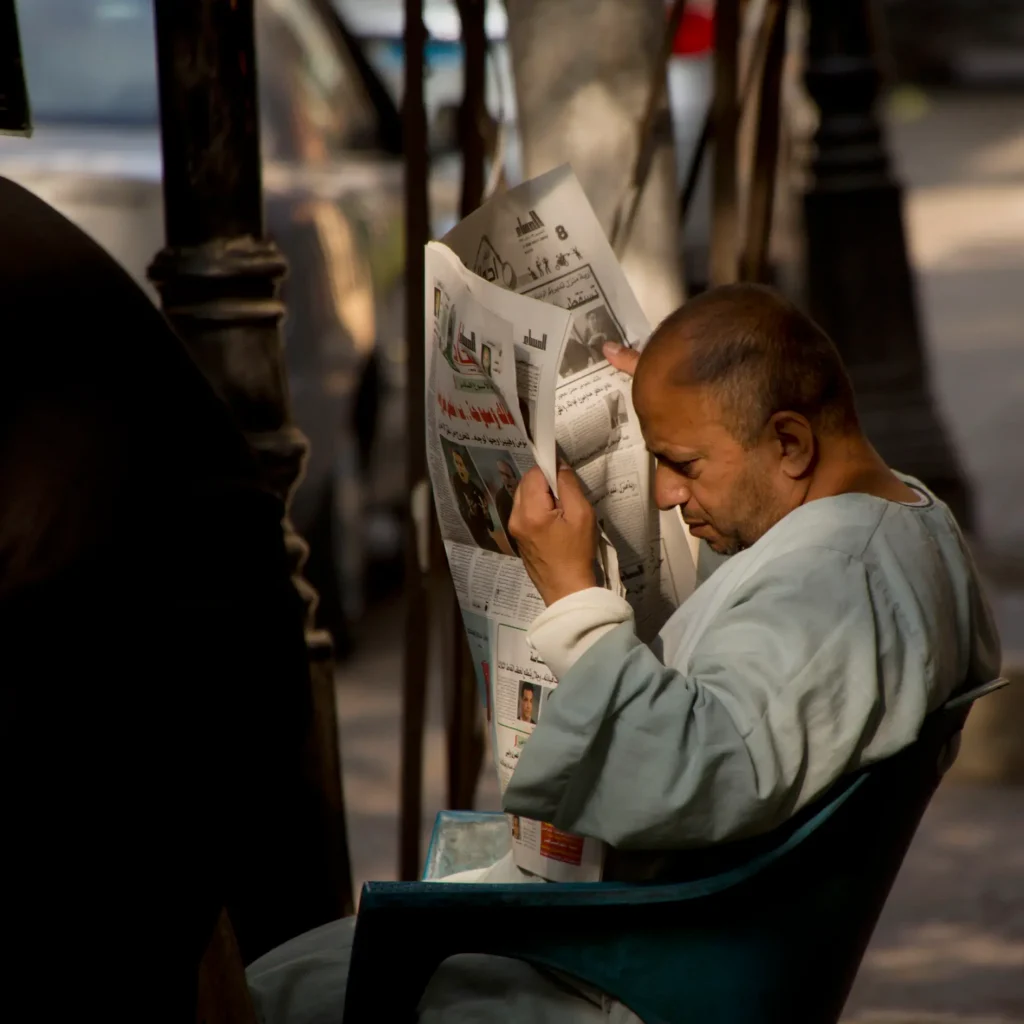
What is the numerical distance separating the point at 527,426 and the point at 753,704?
1.42 feet

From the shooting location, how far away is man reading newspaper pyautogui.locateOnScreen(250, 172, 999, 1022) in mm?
1694

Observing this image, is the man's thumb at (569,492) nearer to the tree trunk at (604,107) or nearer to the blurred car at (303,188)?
the tree trunk at (604,107)

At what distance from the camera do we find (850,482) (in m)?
1.89

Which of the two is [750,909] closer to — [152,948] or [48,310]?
[152,948]

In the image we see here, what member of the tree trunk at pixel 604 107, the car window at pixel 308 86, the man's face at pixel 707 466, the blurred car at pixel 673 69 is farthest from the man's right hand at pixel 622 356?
the blurred car at pixel 673 69

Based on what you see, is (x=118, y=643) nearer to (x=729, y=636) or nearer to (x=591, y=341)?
(x=729, y=636)

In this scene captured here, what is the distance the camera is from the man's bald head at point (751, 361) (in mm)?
1849

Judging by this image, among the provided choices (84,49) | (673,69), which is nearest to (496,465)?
(84,49)

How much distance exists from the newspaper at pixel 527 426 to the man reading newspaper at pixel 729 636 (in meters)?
0.05

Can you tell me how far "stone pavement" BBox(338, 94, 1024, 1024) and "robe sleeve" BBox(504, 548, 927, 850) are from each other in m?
1.82

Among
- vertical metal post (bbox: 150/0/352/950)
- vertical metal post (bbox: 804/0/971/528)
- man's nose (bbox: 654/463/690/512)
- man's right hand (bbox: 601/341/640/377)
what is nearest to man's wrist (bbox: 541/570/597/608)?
man's nose (bbox: 654/463/690/512)

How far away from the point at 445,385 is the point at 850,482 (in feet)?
1.42

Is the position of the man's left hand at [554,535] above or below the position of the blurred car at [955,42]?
above

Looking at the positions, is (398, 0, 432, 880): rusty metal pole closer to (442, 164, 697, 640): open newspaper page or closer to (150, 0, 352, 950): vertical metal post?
(150, 0, 352, 950): vertical metal post
